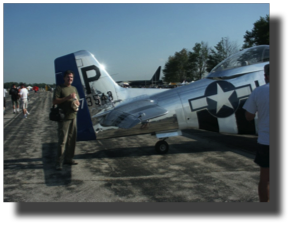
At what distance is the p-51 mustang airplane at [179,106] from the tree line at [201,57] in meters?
8.80

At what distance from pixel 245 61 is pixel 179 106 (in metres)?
2.06

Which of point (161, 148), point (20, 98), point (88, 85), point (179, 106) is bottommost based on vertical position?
point (161, 148)

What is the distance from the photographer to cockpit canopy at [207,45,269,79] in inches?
252

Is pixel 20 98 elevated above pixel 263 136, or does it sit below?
above

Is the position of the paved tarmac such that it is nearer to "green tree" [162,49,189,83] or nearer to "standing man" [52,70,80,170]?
"standing man" [52,70,80,170]

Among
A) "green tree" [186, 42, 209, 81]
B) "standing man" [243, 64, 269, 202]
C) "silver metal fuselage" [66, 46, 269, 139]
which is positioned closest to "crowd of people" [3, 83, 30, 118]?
"silver metal fuselage" [66, 46, 269, 139]

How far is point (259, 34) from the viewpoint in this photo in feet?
150

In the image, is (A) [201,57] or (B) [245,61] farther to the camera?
(A) [201,57]

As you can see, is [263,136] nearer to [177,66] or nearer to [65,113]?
[65,113]

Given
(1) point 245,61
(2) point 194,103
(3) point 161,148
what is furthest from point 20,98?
(1) point 245,61

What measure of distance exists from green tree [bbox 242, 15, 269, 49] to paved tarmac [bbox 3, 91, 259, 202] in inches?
1658
